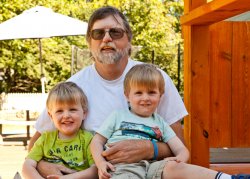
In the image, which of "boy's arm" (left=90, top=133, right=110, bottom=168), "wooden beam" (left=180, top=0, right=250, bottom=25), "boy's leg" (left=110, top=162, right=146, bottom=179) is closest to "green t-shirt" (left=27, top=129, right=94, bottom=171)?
"boy's arm" (left=90, top=133, right=110, bottom=168)

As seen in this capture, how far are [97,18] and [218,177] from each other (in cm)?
113

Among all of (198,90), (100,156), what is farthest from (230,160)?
(100,156)

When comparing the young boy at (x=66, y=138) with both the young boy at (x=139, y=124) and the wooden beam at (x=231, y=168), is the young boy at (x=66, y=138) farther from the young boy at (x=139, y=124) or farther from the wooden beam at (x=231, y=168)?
the wooden beam at (x=231, y=168)

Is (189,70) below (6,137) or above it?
above

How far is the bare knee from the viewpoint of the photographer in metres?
2.39

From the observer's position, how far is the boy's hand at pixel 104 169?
8.25ft

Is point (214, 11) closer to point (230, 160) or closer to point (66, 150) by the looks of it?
point (66, 150)

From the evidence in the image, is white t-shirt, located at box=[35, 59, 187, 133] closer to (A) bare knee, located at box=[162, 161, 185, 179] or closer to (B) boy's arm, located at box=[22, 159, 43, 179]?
(B) boy's arm, located at box=[22, 159, 43, 179]

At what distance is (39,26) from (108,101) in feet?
24.4

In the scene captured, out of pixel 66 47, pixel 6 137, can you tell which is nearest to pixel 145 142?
pixel 6 137

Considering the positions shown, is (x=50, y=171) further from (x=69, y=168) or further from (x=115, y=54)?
(x=115, y=54)

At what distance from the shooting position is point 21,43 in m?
16.2

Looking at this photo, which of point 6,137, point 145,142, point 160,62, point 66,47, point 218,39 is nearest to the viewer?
point 145,142

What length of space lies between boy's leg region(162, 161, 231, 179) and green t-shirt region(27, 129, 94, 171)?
1.60 ft
